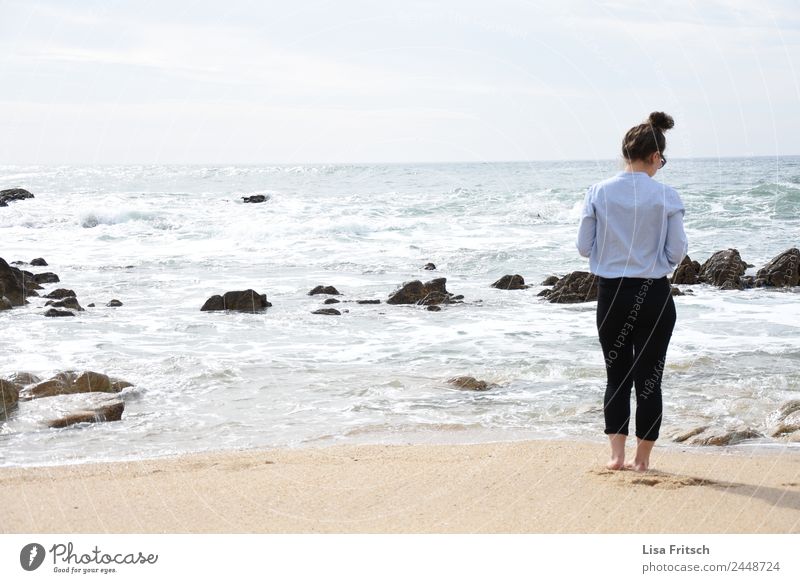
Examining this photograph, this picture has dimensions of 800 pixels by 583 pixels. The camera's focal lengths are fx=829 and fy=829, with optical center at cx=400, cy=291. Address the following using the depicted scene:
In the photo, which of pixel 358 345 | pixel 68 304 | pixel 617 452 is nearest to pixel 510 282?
pixel 358 345

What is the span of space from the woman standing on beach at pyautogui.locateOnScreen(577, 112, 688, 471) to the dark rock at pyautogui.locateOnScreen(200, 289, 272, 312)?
9.34 metres

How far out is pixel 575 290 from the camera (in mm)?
13680

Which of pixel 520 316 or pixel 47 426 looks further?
pixel 520 316

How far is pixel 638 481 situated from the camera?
427cm

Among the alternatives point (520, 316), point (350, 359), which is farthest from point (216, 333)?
point (520, 316)

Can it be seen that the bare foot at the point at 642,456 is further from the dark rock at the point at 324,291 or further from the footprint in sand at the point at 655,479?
the dark rock at the point at 324,291

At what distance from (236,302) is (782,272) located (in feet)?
32.6

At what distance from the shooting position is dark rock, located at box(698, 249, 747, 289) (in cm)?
1516

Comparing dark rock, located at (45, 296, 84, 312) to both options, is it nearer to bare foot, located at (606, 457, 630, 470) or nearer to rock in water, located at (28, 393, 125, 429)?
rock in water, located at (28, 393, 125, 429)

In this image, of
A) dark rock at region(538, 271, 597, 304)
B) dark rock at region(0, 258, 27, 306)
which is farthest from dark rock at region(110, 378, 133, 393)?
dark rock at region(538, 271, 597, 304)

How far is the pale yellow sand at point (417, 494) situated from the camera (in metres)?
3.70
